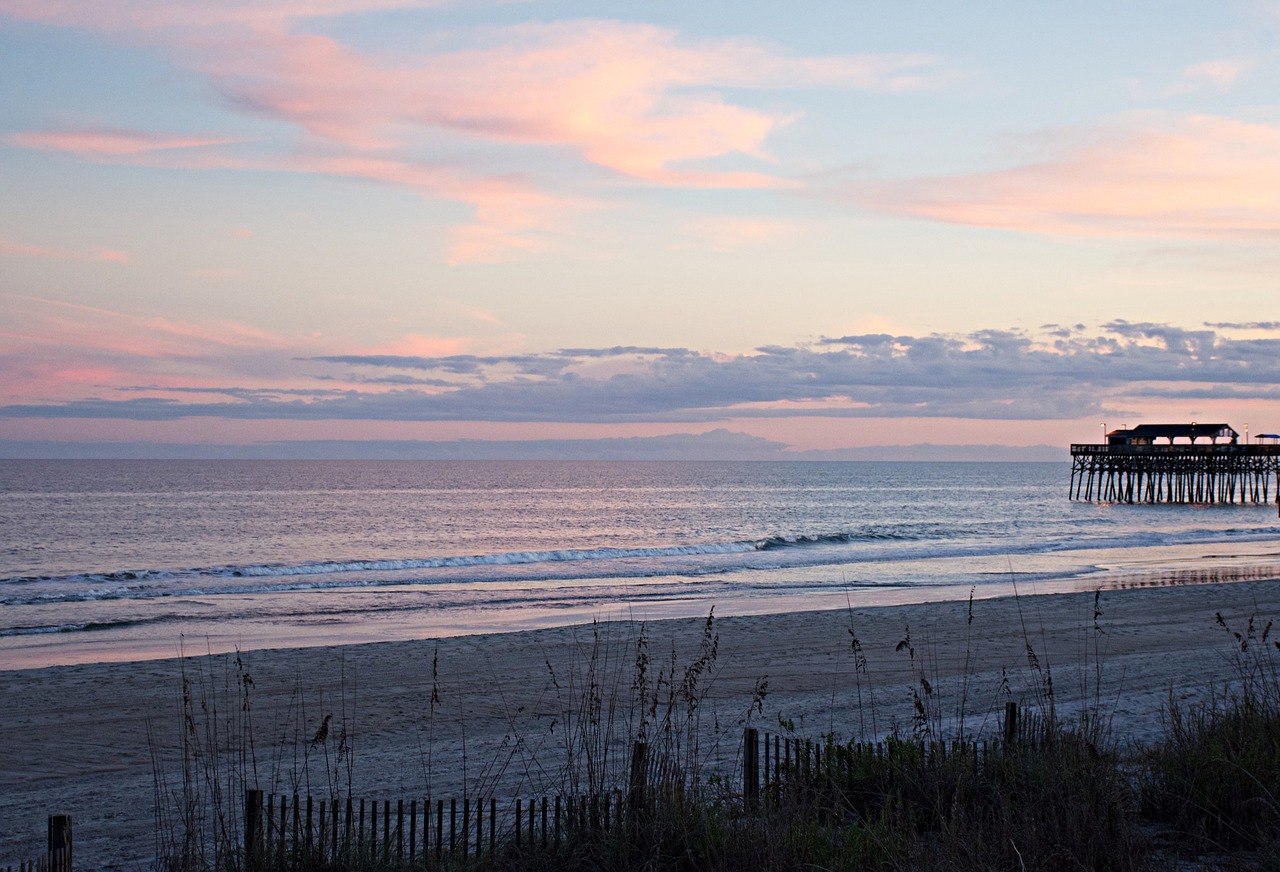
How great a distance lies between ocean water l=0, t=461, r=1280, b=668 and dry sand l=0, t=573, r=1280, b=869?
2.90 metres

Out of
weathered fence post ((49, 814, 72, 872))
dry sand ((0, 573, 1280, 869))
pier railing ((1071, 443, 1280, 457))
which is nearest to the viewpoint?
weathered fence post ((49, 814, 72, 872))

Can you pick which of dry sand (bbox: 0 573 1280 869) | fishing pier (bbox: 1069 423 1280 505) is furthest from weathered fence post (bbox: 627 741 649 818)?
fishing pier (bbox: 1069 423 1280 505)

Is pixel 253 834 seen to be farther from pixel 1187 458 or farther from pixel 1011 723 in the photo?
pixel 1187 458

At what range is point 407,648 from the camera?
20.5 m

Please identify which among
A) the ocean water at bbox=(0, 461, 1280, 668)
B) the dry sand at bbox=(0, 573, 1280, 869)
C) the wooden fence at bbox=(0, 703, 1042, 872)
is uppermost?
the wooden fence at bbox=(0, 703, 1042, 872)

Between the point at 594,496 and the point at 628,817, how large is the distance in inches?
4119

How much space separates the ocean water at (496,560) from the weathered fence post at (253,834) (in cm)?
1602

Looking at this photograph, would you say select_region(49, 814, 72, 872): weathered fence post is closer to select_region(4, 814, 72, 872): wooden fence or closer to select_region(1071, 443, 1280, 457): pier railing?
select_region(4, 814, 72, 872): wooden fence

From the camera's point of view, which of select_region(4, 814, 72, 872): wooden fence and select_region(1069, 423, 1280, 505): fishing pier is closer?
select_region(4, 814, 72, 872): wooden fence

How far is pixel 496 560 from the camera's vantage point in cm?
4478

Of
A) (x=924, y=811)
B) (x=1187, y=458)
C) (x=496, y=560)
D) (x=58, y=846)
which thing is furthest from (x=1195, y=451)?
(x=58, y=846)

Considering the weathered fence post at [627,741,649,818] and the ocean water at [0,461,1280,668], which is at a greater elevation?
the weathered fence post at [627,741,649,818]

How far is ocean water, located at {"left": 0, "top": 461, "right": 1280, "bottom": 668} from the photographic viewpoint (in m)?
26.2

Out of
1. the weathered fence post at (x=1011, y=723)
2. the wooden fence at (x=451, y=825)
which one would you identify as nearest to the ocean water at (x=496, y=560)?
the weathered fence post at (x=1011, y=723)
